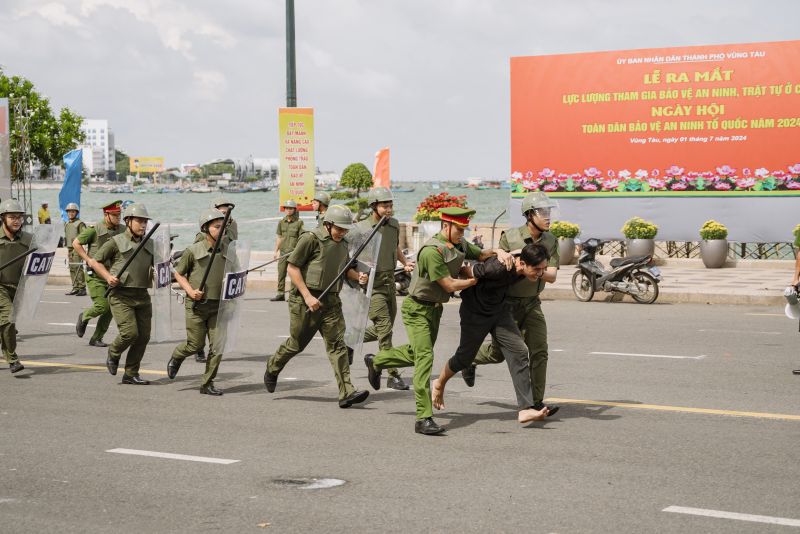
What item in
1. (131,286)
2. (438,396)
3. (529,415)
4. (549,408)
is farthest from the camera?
(131,286)

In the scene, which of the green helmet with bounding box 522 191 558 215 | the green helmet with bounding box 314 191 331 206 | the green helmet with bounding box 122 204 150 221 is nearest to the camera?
the green helmet with bounding box 522 191 558 215

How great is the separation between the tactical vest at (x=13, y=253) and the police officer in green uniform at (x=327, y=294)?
144 inches

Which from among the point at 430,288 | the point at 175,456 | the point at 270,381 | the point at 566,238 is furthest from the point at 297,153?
the point at 175,456

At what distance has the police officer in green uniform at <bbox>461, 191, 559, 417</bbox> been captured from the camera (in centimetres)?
923

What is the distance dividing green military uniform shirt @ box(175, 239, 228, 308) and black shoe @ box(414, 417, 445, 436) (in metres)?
3.17

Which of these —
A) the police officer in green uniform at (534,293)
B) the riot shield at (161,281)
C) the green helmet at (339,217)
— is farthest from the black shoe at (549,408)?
the riot shield at (161,281)

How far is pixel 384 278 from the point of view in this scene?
1153cm

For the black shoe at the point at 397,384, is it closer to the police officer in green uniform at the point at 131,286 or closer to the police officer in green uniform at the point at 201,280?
the police officer in green uniform at the point at 201,280

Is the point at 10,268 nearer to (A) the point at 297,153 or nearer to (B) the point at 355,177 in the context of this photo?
(A) the point at 297,153

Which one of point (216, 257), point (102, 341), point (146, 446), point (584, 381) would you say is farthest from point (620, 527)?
point (102, 341)

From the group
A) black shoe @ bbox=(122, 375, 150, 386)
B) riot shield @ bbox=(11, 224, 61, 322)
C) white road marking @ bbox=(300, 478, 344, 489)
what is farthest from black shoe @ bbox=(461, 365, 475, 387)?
riot shield @ bbox=(11, 224, 61, 322)

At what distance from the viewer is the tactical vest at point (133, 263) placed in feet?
37.6

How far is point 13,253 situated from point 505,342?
595 cm

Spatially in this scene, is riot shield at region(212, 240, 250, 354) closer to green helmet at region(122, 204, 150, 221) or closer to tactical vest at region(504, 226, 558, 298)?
green helmet at region(122, 204, 150, 221)
